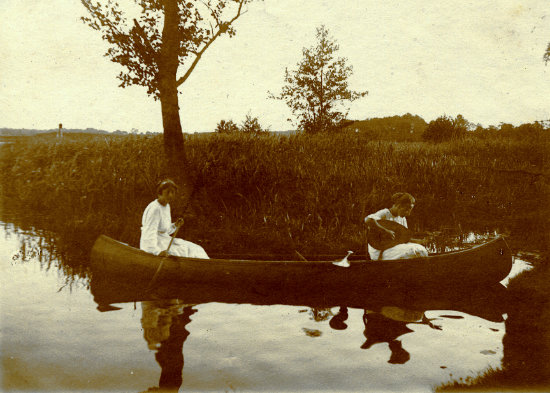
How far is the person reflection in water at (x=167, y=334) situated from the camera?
15.0ft

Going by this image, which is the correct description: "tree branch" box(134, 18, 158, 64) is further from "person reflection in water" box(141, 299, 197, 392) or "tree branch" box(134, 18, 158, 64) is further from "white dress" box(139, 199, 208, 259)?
"person reflection in water" box(141, 299, 197, 392)

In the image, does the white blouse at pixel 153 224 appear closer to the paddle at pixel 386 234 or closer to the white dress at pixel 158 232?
the white dress at pixel 158 232

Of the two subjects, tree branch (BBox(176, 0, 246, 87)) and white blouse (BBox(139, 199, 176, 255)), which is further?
tree branch (BBox(176, 0, 246, 87))

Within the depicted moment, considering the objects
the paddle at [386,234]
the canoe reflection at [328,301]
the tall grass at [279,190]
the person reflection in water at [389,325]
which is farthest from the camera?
the tall grass at [279,190]

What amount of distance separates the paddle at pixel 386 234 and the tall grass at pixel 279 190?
2569 millimetres

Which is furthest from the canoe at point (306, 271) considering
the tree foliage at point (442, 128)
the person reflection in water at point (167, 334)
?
the tree foliage at point (442, 128)

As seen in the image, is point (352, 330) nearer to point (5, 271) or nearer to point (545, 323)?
point (545, 323)

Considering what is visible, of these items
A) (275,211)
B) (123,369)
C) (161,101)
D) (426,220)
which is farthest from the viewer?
(426,220)

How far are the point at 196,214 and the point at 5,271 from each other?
15.7ft

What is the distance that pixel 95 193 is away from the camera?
44.3 ft

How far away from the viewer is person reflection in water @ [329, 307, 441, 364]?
17.4 ft

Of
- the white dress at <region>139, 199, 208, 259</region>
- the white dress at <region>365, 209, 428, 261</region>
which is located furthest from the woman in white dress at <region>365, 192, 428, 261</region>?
the white dress at <region>139, 199, 208, 259</region>

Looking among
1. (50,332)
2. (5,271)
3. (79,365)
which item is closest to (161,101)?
(5,271)

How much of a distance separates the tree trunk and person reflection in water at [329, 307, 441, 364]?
6562 millimetres
